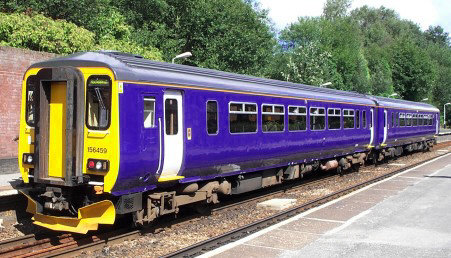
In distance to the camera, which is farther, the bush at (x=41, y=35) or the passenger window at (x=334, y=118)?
the bush at (x=41, y=35)

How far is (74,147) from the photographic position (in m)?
8.20

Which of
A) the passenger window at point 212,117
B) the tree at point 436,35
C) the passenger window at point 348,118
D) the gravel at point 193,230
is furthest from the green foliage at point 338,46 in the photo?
the tree at point 436,35

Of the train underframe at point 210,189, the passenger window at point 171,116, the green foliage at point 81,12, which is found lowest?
the train underframe at point 210,189

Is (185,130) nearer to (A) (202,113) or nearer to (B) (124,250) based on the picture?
(A) (202,113)

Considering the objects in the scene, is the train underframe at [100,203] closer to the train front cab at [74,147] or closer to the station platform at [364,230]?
the train front cab at [74,147]

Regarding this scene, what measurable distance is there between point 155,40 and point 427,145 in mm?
20733

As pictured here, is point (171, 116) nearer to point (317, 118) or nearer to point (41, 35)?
point (317, 118)

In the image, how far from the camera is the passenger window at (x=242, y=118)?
36.4 ft

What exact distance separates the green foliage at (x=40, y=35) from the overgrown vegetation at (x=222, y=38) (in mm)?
35

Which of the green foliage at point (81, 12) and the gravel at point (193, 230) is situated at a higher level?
the green foliage at point (81, 12)

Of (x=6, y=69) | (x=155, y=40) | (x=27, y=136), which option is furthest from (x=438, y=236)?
(x=155, y=40)

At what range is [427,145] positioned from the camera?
33.4 meters

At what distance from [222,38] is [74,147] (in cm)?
2782

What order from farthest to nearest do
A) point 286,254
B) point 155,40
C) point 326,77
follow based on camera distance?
1. point 326,77
2. point 155,40
3. point 286,254
